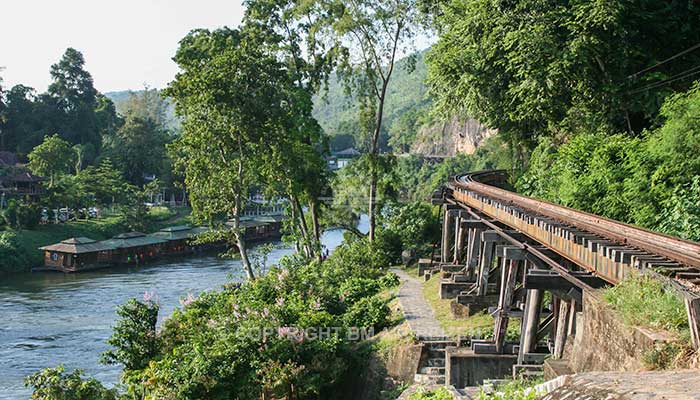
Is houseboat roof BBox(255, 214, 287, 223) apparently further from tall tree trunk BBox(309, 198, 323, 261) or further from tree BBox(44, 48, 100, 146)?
tall tree trunk BBox(309, 198, 323, 261)

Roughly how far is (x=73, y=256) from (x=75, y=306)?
14159 mm

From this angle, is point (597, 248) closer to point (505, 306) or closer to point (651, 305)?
point (651, 305)

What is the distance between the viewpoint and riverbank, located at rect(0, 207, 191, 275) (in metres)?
44.3

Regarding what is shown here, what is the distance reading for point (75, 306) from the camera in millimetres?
31656

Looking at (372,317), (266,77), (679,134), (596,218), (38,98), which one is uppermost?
(38,98)

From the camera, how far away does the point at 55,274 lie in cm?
4334

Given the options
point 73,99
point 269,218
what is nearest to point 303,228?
point 269,218

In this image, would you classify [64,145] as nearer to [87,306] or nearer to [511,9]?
[87,306]

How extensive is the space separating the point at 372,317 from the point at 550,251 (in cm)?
629

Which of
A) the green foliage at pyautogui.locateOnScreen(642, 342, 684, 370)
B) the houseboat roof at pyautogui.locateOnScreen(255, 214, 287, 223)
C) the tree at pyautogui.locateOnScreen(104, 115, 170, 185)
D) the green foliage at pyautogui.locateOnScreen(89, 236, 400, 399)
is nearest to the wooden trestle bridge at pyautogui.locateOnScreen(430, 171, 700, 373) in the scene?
the green foliage at pyautogui.locateOnScreen(642, 342, 684, 370)

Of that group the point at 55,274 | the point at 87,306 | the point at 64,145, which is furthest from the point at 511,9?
the point at 64,145

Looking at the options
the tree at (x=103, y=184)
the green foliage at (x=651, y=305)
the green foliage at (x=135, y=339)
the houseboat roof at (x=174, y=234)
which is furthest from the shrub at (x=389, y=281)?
the tree at (x=103, y=184)

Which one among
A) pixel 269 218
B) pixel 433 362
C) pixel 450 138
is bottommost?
pixel 269 218

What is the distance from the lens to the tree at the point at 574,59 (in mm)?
17656
